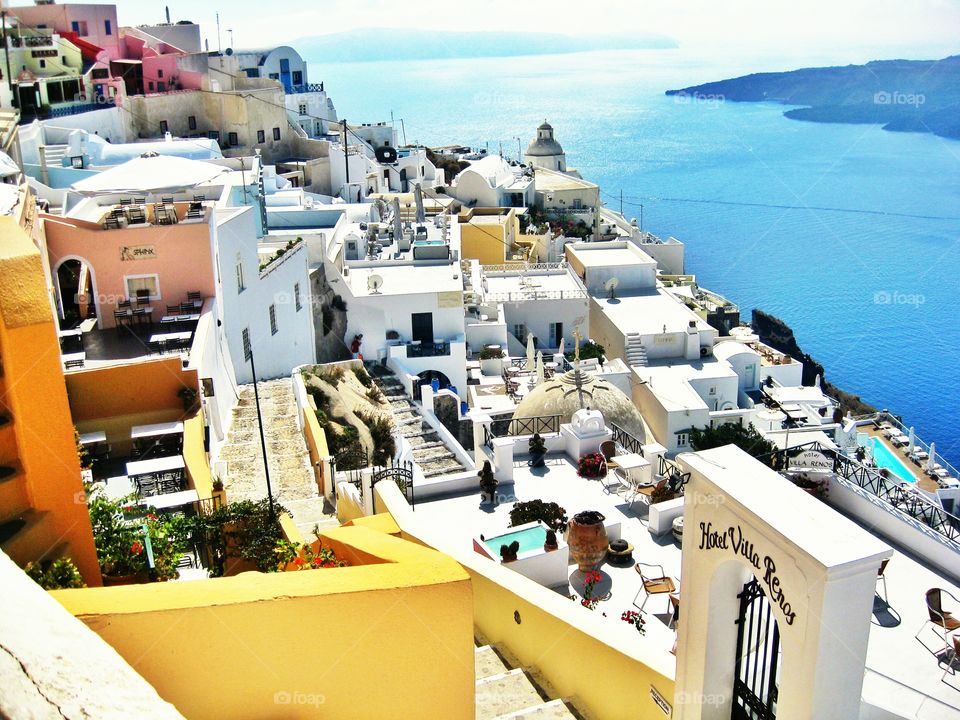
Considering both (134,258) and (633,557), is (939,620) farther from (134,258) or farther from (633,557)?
(134,258)

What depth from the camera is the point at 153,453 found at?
39.5 feet

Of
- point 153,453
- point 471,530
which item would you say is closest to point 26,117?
point 153,453

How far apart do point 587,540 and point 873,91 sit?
160 m

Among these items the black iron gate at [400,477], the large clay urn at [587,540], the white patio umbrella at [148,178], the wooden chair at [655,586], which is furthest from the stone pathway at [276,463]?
the white patio umbrella at [148,178]

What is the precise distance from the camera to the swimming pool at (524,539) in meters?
10.6

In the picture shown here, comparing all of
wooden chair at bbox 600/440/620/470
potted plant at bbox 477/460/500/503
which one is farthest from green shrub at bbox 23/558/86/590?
wooden chair at bbox 600/440/620/470

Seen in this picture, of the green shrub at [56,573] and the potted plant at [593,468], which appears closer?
the green shrub at [56,573]

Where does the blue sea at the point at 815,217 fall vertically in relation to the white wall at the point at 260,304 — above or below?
below

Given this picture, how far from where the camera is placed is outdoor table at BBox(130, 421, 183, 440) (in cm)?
1195

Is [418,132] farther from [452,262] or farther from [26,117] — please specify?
[452,262]

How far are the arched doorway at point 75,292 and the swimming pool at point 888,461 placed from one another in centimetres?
2347

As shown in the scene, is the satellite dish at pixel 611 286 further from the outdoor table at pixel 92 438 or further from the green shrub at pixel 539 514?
the outdoor table at pixel 92 438

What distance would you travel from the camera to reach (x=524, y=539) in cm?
1080

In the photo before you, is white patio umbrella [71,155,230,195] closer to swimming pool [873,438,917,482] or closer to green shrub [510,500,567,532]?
green shrub [510,500,567,532]
